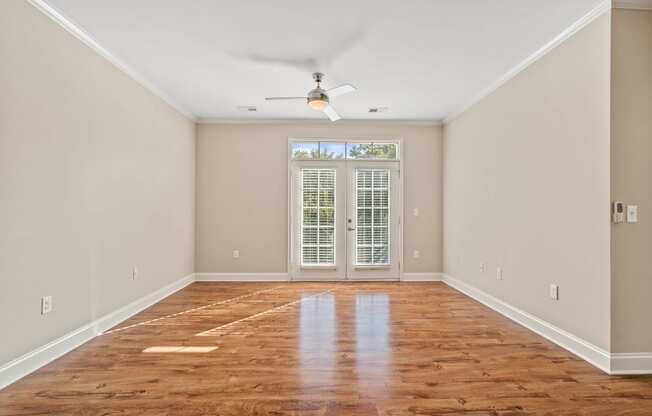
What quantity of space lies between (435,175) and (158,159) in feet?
13.4

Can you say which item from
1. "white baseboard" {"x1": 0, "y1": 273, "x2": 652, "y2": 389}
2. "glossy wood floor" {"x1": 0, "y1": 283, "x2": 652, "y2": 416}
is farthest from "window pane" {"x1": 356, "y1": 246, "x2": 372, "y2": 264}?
"glossy wood floor" {"x1": 0, "y1": 283, "x2": 652, "y2": 416}

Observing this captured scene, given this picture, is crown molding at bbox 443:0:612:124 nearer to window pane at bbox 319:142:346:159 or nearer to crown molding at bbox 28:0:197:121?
window pane at bbox 319:142:346:159

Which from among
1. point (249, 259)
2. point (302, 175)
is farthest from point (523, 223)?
point (249, 259)

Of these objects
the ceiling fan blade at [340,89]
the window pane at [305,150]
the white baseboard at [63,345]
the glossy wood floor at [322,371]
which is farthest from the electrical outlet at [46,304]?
the window pane at [305,150]

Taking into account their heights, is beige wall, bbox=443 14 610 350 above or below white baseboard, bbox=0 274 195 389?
above

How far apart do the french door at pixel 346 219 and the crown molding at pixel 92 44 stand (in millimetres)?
2311

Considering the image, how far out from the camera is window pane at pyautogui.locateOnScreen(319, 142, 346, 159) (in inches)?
239

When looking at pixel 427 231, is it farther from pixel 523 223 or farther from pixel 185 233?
pixel 185 233

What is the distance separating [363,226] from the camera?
604 centimetres

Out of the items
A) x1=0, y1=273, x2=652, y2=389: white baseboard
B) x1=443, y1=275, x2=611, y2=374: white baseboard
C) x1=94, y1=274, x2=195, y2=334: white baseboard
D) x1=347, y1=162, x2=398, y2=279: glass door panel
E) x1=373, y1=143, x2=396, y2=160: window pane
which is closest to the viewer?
x1=0, y1=273, x2=652, y2=389: white baseboard

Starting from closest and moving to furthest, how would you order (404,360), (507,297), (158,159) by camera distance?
1. (404,360)
2. (507,297)
3. (158,159)

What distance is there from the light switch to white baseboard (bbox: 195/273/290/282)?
Result: 4.44m

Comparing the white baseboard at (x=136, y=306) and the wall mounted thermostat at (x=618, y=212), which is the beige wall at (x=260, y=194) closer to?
the white baseboard at (x=136, y=306)

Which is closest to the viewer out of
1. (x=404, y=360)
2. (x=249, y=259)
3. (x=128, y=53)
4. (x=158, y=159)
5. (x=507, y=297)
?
(x=404, y=360)
